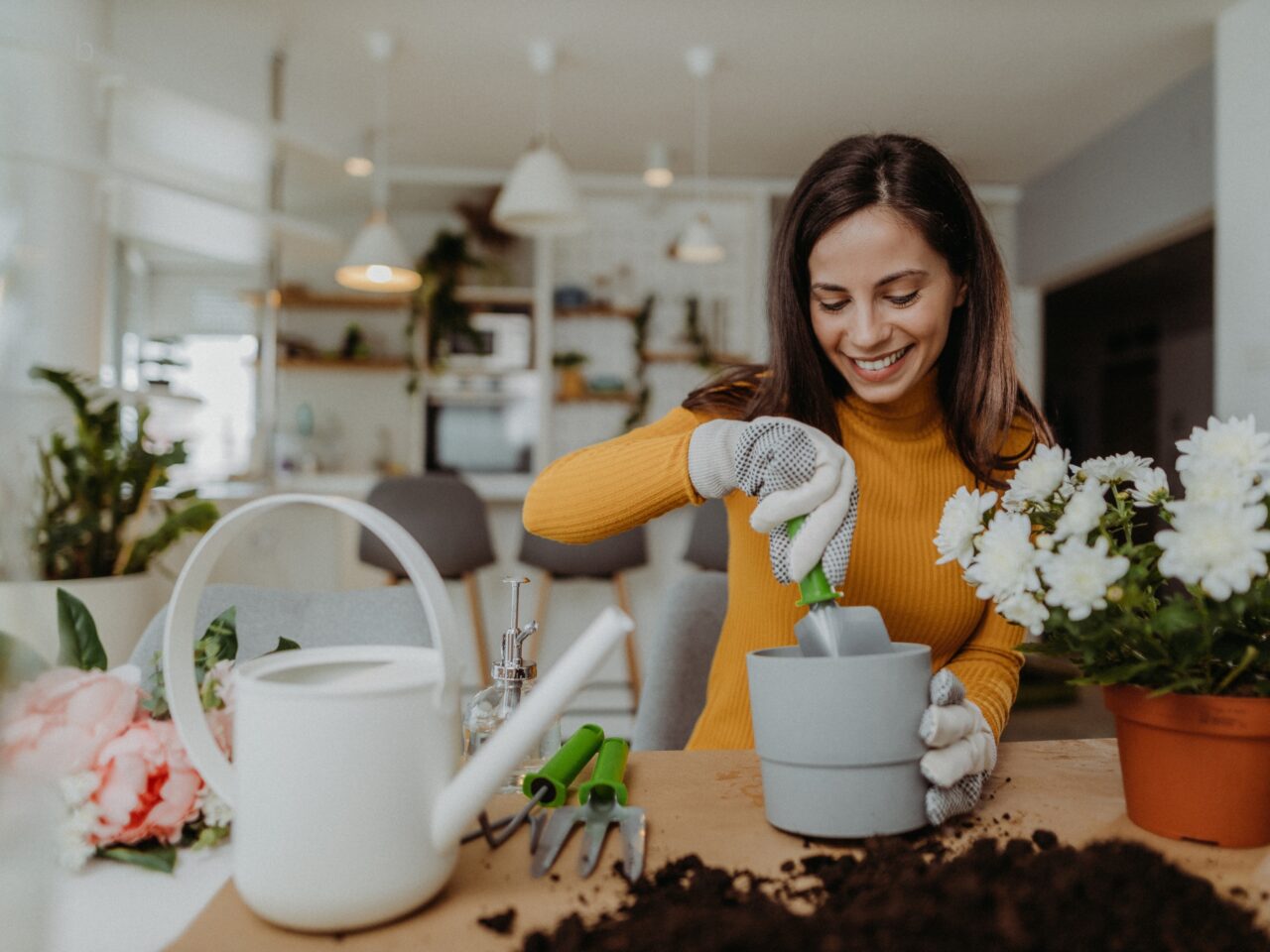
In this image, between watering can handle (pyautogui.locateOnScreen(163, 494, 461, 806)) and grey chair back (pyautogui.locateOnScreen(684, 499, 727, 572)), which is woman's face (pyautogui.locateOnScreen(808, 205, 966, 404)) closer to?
watering can handle (pyautogui.locateOnScreen(163, 494, 461, 806))

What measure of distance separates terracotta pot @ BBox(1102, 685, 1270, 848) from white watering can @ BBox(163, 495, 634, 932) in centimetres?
40

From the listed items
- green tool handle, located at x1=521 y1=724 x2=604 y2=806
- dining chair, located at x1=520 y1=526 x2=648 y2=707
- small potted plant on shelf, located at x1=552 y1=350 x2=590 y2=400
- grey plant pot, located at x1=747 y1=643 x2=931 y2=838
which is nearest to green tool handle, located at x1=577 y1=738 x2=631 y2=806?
green tool handle, located at x1=521 y1=724 x2=604 y2=806

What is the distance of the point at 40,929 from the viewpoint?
311mm

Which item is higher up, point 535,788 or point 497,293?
point 497,293

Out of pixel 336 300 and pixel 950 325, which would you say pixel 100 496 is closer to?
pixel 950 325

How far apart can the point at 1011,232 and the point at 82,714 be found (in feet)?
18.7

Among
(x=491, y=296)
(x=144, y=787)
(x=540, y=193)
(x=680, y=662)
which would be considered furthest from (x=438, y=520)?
(x=144, y=787)

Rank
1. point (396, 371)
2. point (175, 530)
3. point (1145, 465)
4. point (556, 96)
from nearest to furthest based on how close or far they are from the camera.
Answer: point (1145, 465) → point (175, 530) → point (556, 96) → point (396, 371)

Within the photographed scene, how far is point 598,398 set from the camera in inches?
191

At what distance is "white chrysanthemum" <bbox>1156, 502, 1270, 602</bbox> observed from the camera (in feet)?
1.73

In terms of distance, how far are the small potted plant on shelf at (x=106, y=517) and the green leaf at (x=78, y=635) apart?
1300mm

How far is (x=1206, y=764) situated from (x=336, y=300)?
5.18m

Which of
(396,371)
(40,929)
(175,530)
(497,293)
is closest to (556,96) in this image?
(497,293)

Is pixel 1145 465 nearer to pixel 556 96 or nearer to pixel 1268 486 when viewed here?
pixel 1268 486
